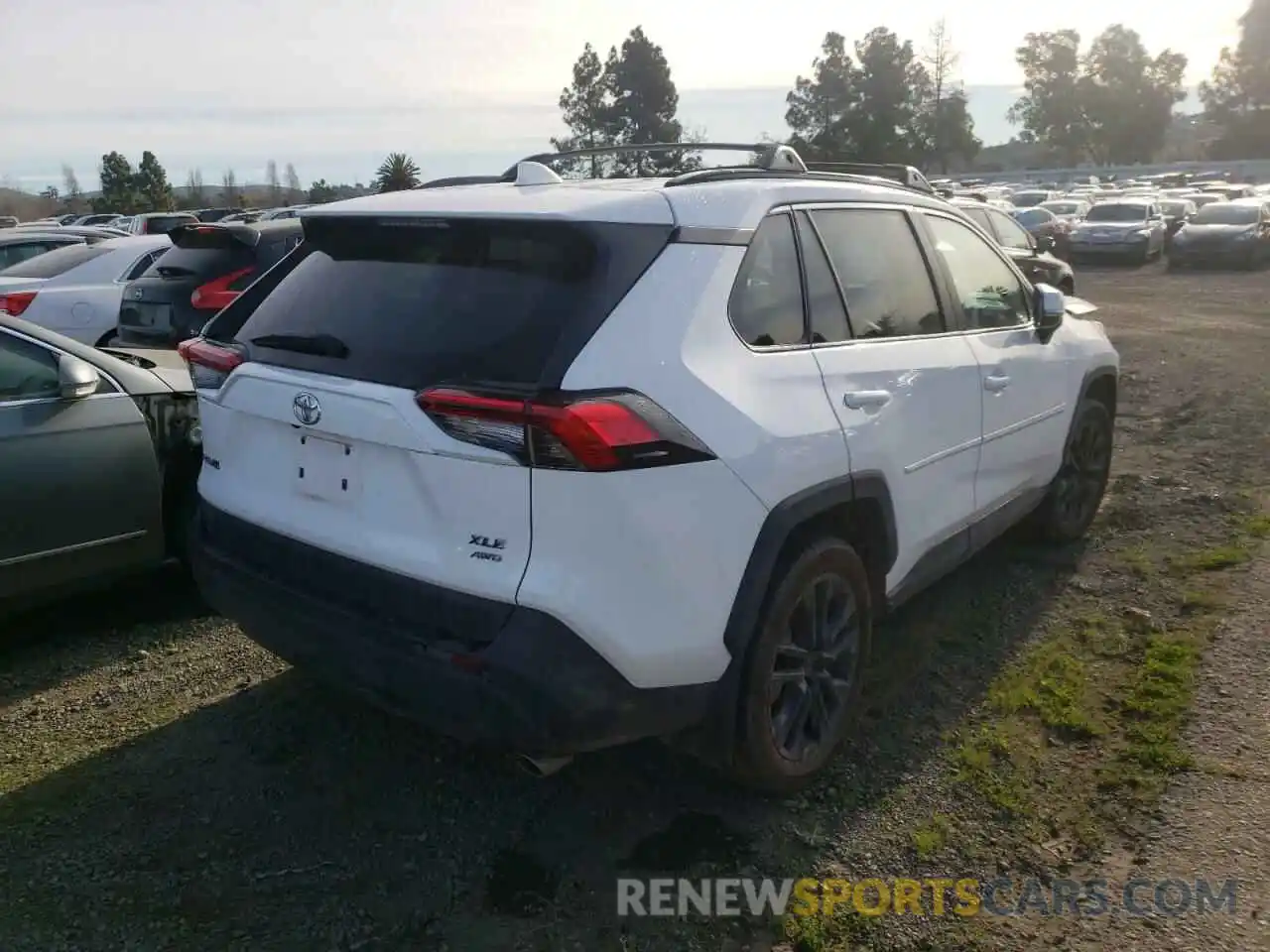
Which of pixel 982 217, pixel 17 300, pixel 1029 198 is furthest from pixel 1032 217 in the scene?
pixel 17 300

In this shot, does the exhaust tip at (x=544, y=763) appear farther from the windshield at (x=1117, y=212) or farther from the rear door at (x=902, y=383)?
the windshield at (x=1117, y=212)

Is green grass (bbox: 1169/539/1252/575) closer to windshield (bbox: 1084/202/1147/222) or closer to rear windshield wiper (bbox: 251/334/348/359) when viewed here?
rear windshield wiper (bbox: 251/334/348/359)

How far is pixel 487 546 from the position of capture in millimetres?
2617

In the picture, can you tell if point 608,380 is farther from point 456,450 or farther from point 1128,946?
point 1128,946

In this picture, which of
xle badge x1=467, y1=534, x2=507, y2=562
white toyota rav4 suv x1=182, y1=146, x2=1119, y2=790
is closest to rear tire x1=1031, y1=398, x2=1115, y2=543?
white toyota rav4 suv x1=182, y1=146, x2=1119, y2=790

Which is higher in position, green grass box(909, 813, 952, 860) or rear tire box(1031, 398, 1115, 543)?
rear tire box(1031, 398, 1115, 543)

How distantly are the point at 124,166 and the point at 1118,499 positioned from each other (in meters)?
51.0

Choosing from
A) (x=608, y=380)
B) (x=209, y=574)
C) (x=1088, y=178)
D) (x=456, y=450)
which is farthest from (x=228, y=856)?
(x=1088, y=178)

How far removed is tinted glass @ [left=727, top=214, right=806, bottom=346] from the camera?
3.02 m

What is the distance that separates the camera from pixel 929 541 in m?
3.88

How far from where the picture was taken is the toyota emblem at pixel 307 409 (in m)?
2.90

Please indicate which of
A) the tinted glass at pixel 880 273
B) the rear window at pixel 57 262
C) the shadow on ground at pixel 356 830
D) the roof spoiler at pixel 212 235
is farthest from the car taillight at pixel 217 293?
the tinted glass at pixel 880 273

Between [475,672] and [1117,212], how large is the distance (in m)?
28.0

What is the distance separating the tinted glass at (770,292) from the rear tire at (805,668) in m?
0.64
